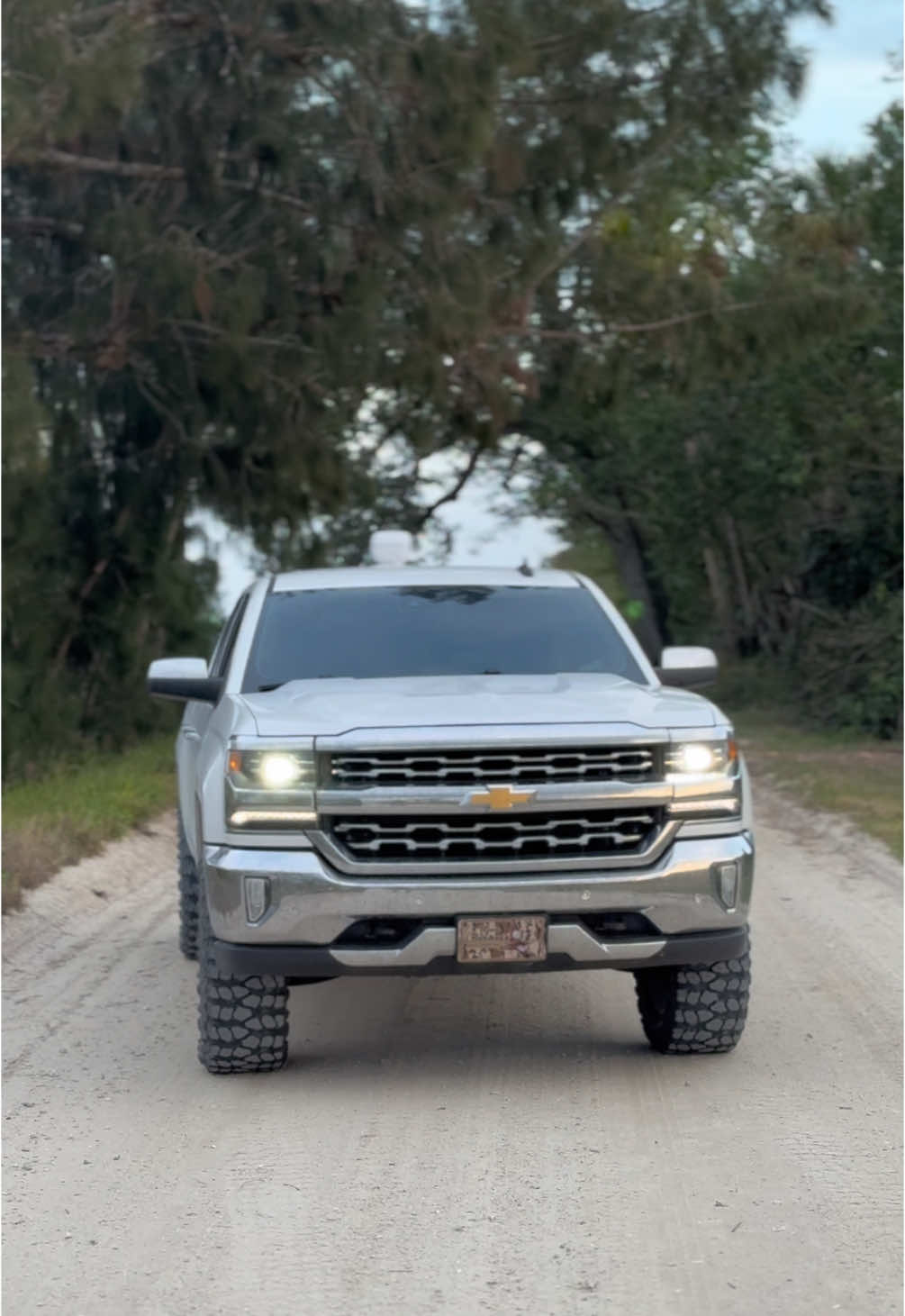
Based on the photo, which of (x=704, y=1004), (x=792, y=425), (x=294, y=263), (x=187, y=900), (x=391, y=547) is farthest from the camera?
(x=792, y=425)

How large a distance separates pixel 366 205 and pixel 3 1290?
1391 centimetres

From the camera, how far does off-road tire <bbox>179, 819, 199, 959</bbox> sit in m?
9.41

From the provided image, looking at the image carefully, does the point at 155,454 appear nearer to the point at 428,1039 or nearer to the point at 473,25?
the point at 473,25

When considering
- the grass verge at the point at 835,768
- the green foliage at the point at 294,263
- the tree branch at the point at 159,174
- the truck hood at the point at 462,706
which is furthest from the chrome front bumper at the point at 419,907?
the tree branch at the point at 159,174

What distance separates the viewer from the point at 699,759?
23.3 feet

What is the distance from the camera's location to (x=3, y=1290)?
4969 millimetres

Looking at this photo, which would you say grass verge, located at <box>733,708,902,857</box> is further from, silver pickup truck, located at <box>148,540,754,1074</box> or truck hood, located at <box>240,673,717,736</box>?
silver pickup truck, located at <box>148,540,754,1074</box>

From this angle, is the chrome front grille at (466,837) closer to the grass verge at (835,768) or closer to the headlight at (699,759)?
the headlight at (699,759)

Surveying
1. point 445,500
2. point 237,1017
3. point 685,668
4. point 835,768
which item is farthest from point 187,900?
point 445,500

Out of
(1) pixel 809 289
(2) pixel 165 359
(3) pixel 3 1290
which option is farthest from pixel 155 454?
(3) pixel 3 1290

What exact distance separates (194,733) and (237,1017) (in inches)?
89.2

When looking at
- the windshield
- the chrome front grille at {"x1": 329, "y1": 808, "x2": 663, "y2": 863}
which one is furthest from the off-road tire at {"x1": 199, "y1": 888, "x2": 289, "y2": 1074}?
the windshield

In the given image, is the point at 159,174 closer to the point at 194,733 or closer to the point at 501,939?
the point at 194,733

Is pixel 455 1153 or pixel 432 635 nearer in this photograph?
pixel 455 1153
